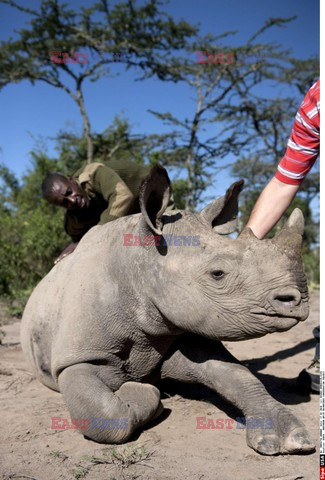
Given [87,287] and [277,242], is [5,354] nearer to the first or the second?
[87,287]

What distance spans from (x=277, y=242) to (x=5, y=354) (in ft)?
11.4

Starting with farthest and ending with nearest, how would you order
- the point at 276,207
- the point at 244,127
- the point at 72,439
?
the point at 244,127 → the point at 276,207 → the point at 72,439

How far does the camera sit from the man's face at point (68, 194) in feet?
15.7

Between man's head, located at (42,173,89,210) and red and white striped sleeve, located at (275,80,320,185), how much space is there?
2.03 meters

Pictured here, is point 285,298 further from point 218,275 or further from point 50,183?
point 50,183

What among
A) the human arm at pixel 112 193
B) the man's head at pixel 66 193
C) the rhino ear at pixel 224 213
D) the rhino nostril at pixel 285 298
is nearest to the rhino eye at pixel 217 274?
the rhino nostril at pixel 285 298

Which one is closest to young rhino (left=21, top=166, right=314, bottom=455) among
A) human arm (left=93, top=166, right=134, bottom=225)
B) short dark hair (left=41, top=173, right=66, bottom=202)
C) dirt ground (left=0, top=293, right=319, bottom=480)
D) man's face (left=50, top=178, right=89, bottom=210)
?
dirt ground (left=0, top=293, right=319, bottom=480)

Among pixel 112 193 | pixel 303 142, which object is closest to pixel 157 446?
pixel 303 142

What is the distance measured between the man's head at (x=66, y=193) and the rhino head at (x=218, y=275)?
1.90 m

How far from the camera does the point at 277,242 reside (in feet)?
8.50

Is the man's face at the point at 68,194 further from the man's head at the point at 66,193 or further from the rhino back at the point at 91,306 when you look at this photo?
the rhino back at the point at 91,306

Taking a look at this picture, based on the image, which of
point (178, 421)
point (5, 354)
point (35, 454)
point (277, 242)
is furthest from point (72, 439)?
point (5, 354)

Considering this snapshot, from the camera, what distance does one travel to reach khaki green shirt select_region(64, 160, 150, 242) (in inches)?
170

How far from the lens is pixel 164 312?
2873 mm
